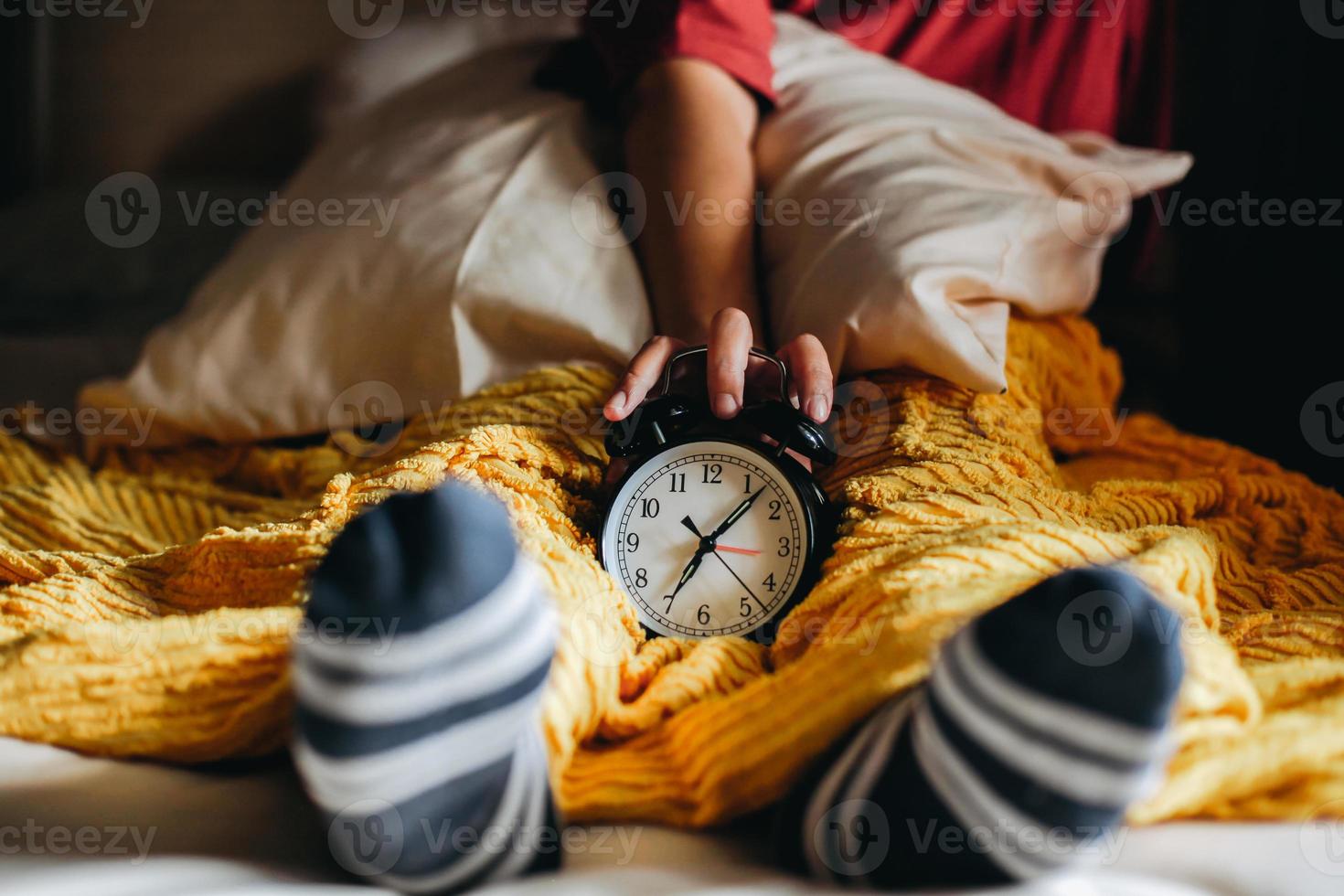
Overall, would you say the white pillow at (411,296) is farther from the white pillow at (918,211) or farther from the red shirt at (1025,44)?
the red shirt at (1025,44)

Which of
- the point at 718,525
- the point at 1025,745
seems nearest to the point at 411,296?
the point at 718,525

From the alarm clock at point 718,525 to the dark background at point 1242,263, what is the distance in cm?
64

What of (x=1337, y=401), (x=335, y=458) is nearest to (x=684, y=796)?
(x=335, y=458)

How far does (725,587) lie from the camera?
1.94 ft

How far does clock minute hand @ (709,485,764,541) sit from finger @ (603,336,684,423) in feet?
0.31

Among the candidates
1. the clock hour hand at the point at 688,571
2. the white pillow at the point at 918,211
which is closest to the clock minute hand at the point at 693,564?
the clock hour hand at the point at 688,571

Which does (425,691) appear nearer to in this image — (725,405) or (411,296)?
(725,405)

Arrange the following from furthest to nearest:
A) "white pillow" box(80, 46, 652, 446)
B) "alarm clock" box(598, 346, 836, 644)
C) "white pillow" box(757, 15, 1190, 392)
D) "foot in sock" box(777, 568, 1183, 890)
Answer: "white pillow" box(80, 46, 652, 446) < "white pillow" box(757, 15, 1190, 392) < "alarm clock" box(598, 346, 836, 644) < "foot in sock" box(777, 568, 1183, 890)

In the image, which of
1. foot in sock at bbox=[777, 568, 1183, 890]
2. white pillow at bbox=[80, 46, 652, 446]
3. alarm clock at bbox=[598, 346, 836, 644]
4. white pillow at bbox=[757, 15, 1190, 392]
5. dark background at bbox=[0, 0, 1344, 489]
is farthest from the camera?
dark background at bbox=[0, 0, 1344, 489]

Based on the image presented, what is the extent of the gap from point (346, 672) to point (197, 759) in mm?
184

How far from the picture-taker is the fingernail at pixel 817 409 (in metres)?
0.62

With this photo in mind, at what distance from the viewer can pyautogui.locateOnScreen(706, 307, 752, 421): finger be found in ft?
1.99

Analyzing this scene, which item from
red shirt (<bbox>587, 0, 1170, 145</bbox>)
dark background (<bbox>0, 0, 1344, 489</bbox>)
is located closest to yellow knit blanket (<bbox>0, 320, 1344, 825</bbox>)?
dark background (<bbox>0, 0, 1344, 489</bbox>)

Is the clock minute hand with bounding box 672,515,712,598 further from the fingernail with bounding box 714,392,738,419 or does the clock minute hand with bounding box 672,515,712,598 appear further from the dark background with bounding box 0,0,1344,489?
the dark background with bounding box 0,0,1344,489
